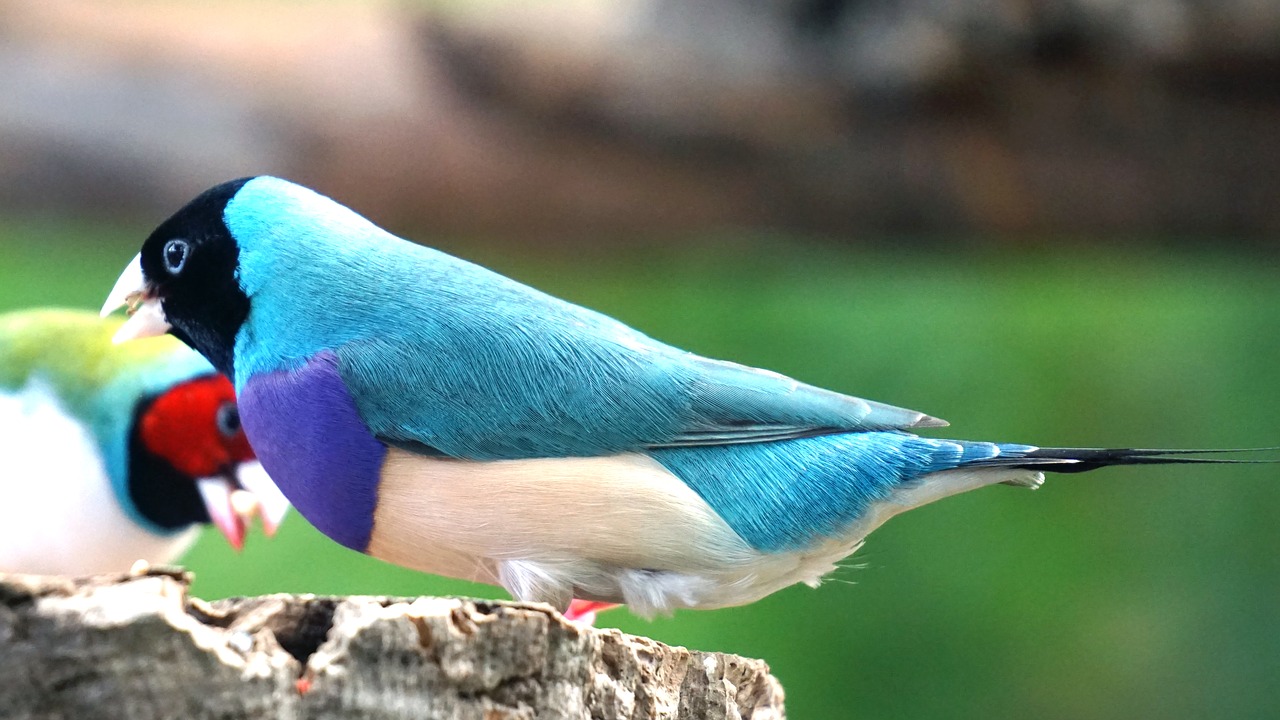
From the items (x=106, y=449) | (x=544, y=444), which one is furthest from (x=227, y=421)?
(x=544, y=444)

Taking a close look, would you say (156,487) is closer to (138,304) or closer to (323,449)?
(138,304)

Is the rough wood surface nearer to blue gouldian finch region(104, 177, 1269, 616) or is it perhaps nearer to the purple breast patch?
blue gouldian finch region(104, 177, 1269, 616)

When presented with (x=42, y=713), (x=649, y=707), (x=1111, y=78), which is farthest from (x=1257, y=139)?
(x=42, y=713)

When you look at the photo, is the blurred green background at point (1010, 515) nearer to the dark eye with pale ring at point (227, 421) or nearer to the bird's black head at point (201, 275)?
the dark eye with pale ring at point (227, 421)

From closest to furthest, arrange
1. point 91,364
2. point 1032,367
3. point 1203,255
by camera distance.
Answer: point 91,364, point 1203,255, point 1032,367

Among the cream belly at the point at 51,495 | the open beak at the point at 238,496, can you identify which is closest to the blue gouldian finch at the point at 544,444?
the open beak at the point at 238,496

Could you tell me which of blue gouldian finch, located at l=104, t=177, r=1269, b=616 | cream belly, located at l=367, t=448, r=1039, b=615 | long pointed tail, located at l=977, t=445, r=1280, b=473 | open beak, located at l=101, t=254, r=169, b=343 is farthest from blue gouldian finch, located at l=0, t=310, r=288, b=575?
long pointed tail, located at l=977, t=445, r=1280, b=473

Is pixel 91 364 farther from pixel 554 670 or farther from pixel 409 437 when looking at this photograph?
pixel 554 670
